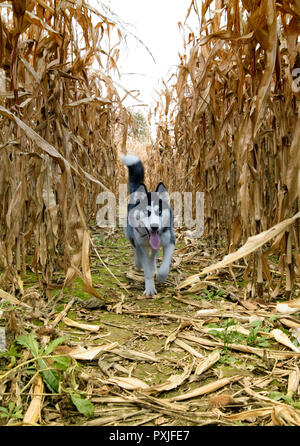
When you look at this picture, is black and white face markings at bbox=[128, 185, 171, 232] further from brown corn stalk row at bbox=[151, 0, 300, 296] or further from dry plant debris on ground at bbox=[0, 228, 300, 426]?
dry plant debris on ground at bbox=[0, 228, 300, 426]

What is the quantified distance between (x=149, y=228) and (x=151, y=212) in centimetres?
22

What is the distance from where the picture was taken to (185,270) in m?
3.68

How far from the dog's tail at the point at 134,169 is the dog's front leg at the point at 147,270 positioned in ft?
3.06

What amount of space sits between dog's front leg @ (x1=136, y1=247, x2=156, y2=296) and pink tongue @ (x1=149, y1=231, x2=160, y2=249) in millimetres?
102

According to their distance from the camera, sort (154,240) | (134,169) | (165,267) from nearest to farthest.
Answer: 1. (165,267)
2. (154,240)
3. (134,169)

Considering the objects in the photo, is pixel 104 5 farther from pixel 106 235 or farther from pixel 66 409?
pixel 106 235

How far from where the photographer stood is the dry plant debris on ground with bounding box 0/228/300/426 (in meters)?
1.29

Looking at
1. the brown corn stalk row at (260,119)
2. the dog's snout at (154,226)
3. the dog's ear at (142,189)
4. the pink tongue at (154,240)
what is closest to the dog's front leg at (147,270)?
the pink tongue at (154,240)

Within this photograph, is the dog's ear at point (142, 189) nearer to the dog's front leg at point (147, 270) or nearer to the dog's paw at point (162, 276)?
the dog's front leg at point (147, 270)

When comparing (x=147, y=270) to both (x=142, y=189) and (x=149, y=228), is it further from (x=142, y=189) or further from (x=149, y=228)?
(x=142, y=189)

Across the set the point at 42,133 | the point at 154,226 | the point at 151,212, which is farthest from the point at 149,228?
the point at 42,133

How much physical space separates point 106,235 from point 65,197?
3.16 metres

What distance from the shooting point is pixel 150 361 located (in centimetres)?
176
